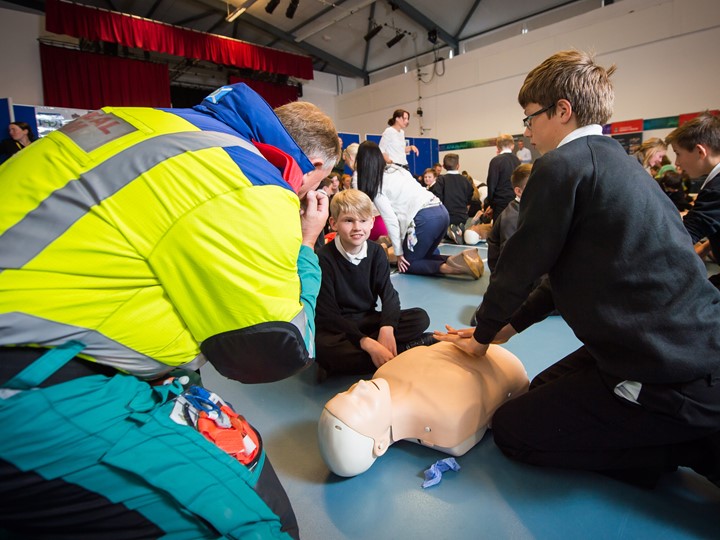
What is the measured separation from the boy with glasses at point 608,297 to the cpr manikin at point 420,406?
19 cm

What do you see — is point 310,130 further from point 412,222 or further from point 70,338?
point 412,222

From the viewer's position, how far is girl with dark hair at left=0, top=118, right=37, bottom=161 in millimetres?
4520

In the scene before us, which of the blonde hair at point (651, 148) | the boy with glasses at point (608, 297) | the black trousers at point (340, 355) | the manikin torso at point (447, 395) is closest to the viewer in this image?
the boy with glasses at point (608, 297)

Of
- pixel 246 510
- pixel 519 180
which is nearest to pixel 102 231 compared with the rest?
pixel 246 510

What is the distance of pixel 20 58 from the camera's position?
797 cm

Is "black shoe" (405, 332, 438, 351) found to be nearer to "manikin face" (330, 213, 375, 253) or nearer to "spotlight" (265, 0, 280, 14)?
"manikin face" (330, 213, 375, 253)

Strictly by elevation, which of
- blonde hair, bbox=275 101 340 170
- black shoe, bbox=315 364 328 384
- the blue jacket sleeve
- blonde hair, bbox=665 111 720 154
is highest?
blonde hair, bbox=665 111 720 154

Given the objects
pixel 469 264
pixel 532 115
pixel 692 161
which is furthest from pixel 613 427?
pixel 469 264

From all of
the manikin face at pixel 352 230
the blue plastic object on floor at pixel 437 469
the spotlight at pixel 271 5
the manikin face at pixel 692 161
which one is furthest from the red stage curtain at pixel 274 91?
the blue plastic object on floor at pixel 437 469

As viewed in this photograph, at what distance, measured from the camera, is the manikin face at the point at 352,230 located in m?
2.15

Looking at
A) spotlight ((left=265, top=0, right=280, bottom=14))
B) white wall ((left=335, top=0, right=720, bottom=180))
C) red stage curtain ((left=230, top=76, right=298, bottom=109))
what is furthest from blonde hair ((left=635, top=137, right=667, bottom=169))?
red stage curtain ((left=230, top=76, right=298, bottom=109))

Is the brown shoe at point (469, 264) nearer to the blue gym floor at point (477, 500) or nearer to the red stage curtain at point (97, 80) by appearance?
the blue gym floor at point (477, 500)

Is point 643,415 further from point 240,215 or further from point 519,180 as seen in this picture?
point 519,180

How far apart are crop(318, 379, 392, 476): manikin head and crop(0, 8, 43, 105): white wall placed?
10017mm
